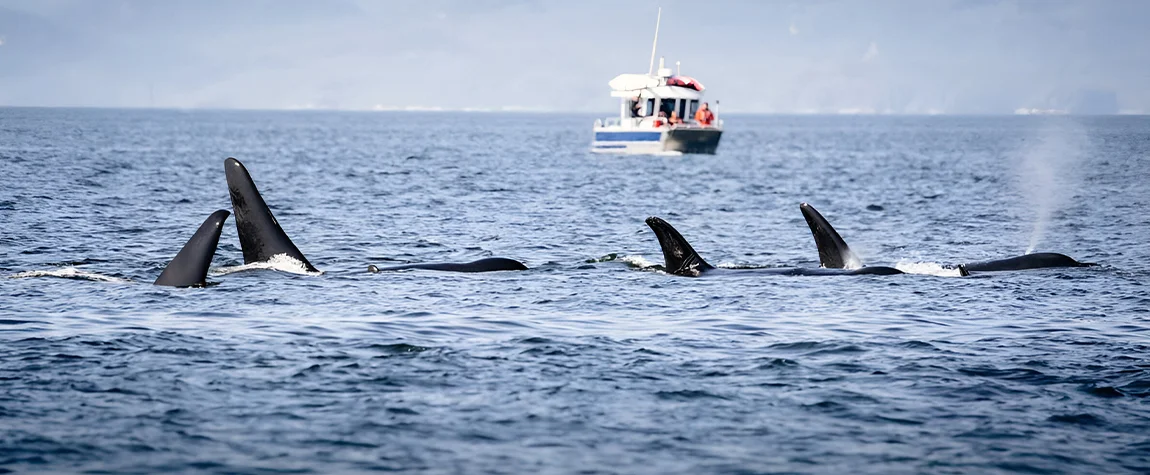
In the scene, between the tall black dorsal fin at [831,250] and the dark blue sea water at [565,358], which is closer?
the dark blue sea water at [565,358]

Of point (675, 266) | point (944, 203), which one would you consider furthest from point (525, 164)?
point (675, 266)

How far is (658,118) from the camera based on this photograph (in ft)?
286

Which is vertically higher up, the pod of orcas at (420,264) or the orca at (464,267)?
the pod of orcas at (420,264)

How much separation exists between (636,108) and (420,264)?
67.9 metres

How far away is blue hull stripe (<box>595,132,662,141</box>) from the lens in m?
87.3

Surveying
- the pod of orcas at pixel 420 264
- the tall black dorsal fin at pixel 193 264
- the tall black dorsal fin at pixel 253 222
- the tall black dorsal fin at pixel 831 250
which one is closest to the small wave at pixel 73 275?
the pod of orcas at pixel 420 264

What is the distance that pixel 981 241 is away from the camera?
31859 mm

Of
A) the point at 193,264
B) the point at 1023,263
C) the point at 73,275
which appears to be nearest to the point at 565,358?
the point at 193,264

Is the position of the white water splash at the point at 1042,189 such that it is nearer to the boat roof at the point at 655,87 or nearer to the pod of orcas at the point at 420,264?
the pod of orcas at the point at 420,264

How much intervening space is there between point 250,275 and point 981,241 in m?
18.8

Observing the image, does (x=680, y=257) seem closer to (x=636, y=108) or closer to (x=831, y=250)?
(x=831, y=250)

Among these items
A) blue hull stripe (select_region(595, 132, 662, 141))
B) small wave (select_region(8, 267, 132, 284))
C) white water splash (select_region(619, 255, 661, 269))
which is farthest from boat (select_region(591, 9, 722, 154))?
small wave (select_region(8, 267, 132, 284))

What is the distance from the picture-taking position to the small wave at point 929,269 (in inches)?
894

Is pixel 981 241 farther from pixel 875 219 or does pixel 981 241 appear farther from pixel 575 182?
pixel 575 182
